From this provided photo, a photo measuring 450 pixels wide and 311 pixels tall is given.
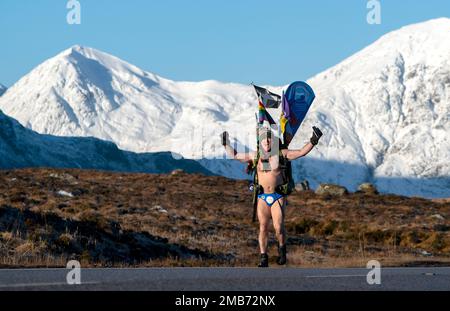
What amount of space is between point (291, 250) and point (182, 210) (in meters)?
20.3

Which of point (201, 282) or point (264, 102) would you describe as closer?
point (201, 282)

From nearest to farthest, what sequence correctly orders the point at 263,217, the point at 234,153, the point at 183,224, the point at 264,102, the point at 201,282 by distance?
the point at 201,282
the point at 264,102
the point at 234,153
the point at 263,217
the point at 183,224

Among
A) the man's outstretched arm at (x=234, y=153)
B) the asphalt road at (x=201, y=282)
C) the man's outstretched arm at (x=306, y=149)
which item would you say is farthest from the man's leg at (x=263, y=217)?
the asphalt road at (x=201, y=282)

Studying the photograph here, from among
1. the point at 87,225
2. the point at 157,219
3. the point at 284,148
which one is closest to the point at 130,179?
the point at 157,219

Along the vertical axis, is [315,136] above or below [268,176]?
above

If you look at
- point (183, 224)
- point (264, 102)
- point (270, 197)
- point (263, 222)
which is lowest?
point (183, 224)

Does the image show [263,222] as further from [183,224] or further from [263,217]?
[183,224]

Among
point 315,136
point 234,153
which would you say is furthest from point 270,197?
point 315,136

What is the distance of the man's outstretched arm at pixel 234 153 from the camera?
1359 centimetres

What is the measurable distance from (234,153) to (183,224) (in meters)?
28.3

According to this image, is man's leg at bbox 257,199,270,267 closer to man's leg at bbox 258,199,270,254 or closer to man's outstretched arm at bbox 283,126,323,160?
man's leg at bbox 258,199,270,254

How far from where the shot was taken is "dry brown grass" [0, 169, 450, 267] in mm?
22469

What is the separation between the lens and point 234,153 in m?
13.7
